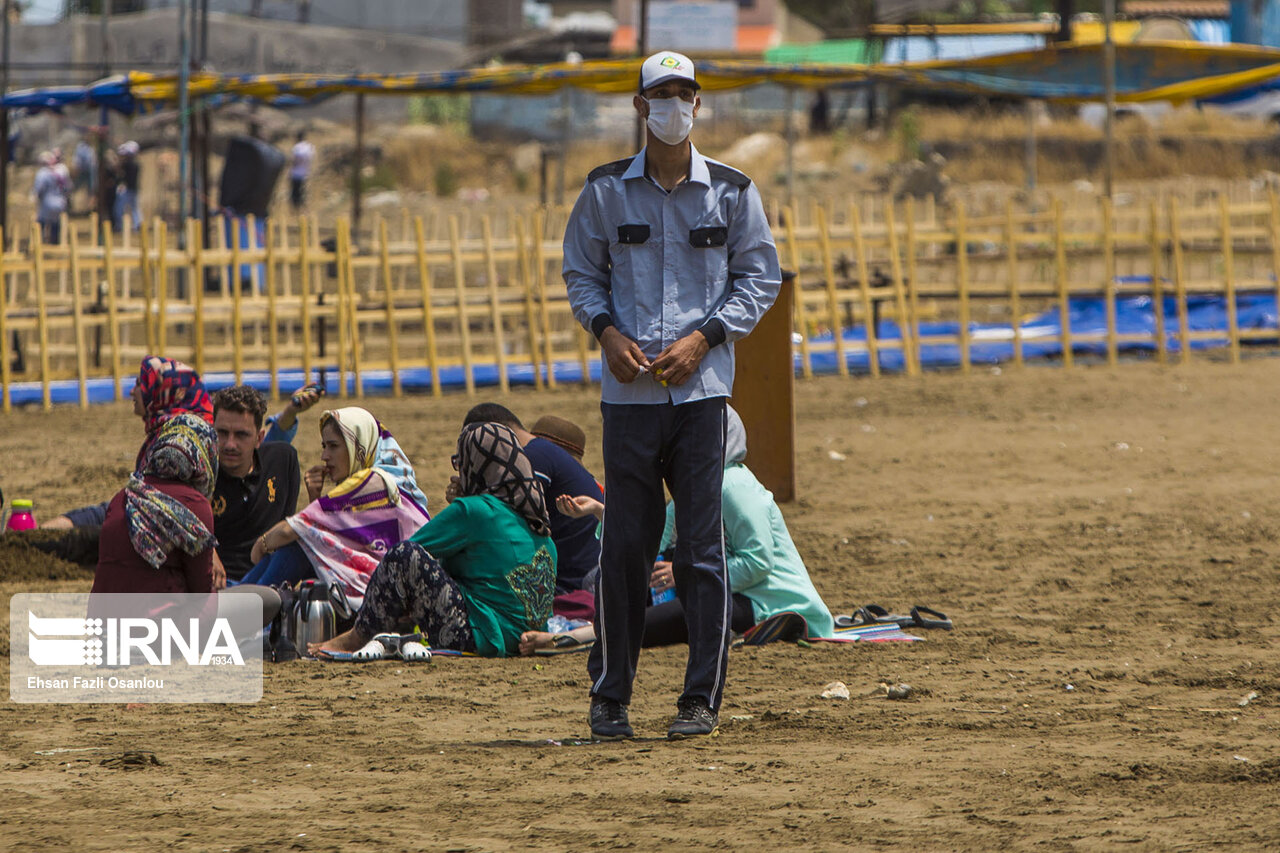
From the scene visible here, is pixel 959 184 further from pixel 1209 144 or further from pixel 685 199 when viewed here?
pixel 685 199

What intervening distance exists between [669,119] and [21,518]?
461cm

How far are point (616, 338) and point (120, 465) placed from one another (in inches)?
266

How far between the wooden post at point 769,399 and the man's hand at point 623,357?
430 centimetres

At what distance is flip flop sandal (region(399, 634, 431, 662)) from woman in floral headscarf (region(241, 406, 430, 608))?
1.19ft

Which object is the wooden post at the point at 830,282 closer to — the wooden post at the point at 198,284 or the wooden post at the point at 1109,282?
the wooden post at the point at 1109,282

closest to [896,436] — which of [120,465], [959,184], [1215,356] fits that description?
[120,465]

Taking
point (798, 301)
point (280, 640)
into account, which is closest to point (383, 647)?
point (280, 640)

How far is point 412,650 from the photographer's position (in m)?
5.39

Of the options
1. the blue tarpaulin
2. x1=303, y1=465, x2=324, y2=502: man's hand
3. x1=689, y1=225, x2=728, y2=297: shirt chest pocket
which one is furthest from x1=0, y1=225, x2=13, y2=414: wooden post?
x1=689, y1=225, x2=728, y2=297: shirt chest pocket

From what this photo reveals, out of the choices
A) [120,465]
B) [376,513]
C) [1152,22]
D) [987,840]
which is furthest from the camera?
[1152,22]

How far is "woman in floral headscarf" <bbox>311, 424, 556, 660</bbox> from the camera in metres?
5.35

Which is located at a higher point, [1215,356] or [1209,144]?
[1209,144]

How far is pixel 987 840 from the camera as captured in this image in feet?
10.1

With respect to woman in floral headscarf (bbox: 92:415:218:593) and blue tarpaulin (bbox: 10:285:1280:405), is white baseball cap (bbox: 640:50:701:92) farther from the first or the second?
blue tarpaulin (bbox: 10:285:1280:405)
